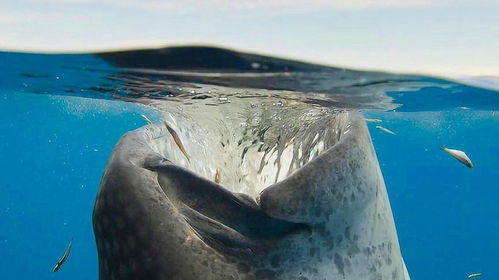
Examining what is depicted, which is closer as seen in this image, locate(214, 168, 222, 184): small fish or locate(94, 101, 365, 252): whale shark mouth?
locate(94, 101, 365, 252): whale shark mouth

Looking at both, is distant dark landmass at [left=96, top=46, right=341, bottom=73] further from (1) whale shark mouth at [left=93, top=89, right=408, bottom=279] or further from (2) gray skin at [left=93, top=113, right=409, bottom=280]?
(2) gray skin at [left=93, top=113, right=409, bottom=280]

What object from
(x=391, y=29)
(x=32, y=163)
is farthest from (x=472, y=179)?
(x=391, y=29)

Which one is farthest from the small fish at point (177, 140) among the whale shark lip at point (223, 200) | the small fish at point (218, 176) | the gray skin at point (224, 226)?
the whale shark lip at point (223, 200)

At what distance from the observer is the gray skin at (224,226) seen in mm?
2094

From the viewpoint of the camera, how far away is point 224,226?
2.15 metres

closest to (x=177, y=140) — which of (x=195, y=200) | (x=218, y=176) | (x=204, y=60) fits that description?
(x=218, y=176)

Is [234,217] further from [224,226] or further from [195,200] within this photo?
[195,200]

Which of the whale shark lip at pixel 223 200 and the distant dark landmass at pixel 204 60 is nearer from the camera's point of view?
the whale shark lip at pixel 223 200

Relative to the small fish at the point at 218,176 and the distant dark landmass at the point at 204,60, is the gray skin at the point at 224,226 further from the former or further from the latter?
the distant dark landmass at the point at 204,60

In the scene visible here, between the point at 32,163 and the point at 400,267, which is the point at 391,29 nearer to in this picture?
the point at 400,267

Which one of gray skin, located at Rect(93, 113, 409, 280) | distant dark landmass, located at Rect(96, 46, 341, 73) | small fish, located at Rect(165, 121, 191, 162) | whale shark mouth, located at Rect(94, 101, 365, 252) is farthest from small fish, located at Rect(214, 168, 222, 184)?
distant dark landmass, located at Rect(96, 46, 341, 73)

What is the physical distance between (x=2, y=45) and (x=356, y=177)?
5085 millimetres

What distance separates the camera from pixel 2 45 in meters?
6.09

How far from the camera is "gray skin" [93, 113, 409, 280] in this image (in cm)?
209
